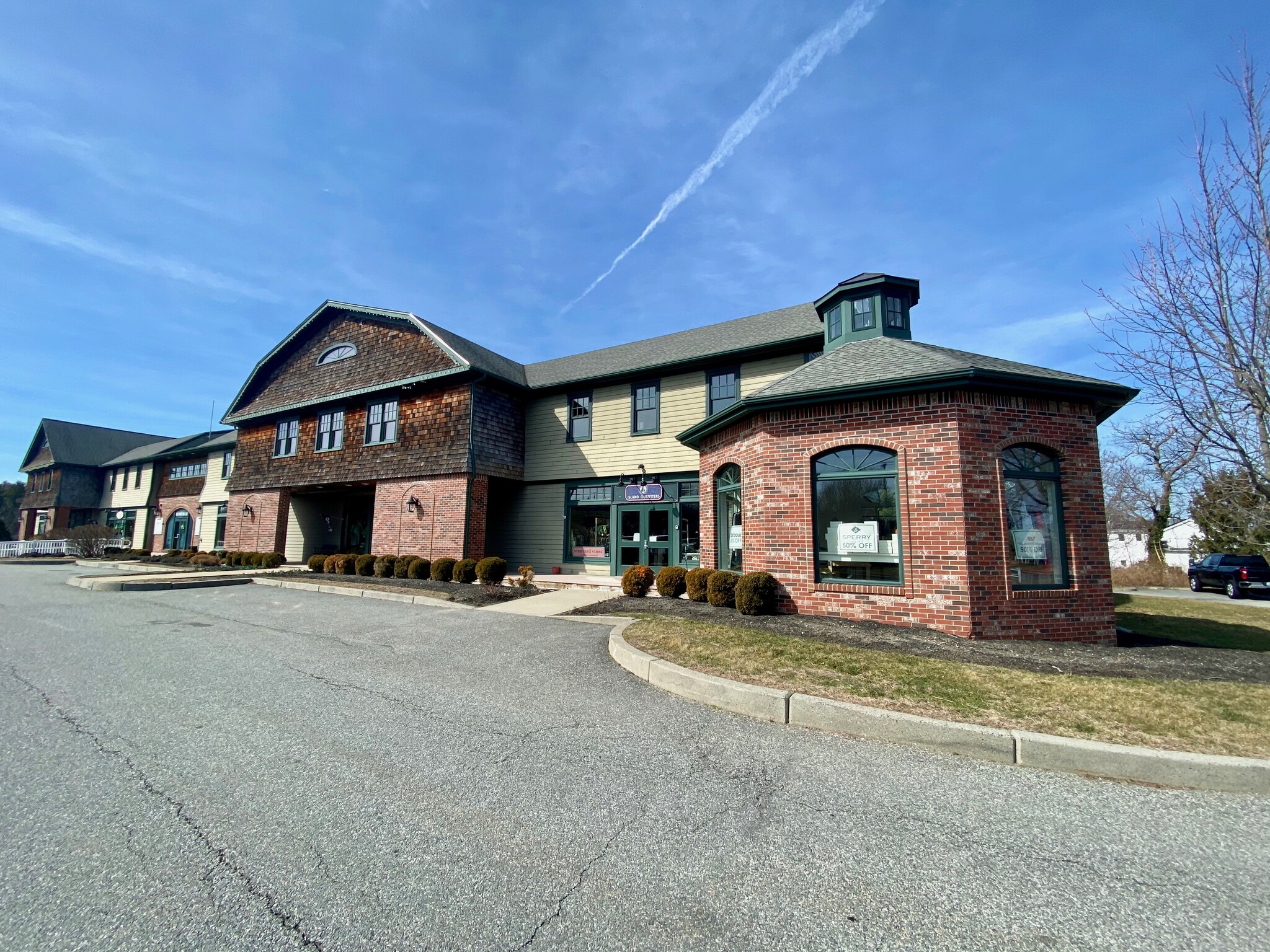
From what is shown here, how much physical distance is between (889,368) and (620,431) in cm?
1000

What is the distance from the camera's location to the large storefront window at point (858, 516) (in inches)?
343

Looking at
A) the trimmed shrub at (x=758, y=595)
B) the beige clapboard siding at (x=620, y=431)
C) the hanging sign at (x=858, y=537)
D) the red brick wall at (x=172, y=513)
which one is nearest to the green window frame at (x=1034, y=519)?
the hanging sign at (x=858, y=537)

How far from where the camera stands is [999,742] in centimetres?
418

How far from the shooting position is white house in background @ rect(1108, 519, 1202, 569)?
3300 centimetres

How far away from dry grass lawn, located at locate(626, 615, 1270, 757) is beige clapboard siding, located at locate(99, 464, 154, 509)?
44.1 m

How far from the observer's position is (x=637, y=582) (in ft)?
40.8

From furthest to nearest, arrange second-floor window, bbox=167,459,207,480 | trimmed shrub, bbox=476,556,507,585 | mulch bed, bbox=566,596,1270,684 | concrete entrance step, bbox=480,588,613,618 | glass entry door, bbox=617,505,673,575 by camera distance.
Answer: second-floor window, bbox=167,459,207,480 → glass entry door, bbox=617,505,673,575 → trimmed shrub, bbox=476,556,507,585 → concrete entrance step, bbox=480,588,613,618 → mulch bed, bbox=566,596,1270,684

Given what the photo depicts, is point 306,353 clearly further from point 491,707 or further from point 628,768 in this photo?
point 628,768

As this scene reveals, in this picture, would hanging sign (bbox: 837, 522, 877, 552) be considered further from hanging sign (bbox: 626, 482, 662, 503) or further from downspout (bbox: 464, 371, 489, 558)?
downspout (bbox: 464, 371, 489, 558)

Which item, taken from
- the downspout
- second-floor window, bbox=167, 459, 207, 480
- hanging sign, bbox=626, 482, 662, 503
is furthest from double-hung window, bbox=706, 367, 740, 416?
second-floor window, bbox=167, 459, 207, 480

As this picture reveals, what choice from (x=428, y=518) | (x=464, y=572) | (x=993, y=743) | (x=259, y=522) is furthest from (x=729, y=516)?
(x=259, y=522)

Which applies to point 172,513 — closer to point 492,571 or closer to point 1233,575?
point 492,571

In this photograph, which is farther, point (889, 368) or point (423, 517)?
point (423, 517)

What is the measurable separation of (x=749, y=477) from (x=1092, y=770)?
6862 mm
